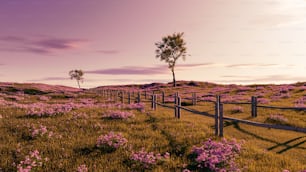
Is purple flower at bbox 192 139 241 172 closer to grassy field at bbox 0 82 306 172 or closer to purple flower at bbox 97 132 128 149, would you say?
grassy field at bbox 0 82 306 172

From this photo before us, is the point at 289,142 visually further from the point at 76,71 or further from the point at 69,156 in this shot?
the point at 76,71

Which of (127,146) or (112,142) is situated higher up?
(112,142)

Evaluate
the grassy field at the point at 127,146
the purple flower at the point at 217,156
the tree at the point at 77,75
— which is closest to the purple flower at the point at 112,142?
the grassy field at the point at 127,146

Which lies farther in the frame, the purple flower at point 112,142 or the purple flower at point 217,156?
the purple flower at point 112,142

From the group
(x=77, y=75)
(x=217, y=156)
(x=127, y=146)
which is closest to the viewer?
(x=217, y=156)

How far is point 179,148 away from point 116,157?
7.57 ft

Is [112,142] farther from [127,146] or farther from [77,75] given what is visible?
[77,75]

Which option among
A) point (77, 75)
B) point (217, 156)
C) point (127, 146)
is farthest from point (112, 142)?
point (77, 75)

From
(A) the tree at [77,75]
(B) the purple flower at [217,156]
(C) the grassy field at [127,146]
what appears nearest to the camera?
(B) the purple flower at [217,156]

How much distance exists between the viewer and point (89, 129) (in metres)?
12.4

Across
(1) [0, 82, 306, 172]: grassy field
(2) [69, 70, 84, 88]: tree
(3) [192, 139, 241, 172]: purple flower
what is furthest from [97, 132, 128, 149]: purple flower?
(2) [69, 70, 84, 88]: tree

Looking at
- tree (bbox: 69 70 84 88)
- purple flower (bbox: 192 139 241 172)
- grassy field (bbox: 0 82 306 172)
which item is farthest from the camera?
tree (bbox: 69 70 84 88)

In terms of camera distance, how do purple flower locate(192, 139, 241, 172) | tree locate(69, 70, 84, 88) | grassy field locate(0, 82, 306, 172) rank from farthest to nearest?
tree locate(69, 70, 84, 88), grassy field locate(0, 82, 306, 172), purple flower locate(192, 139, 241, 172)

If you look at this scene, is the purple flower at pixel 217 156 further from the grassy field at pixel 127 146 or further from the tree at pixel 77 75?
the tree at pixel 77 75
